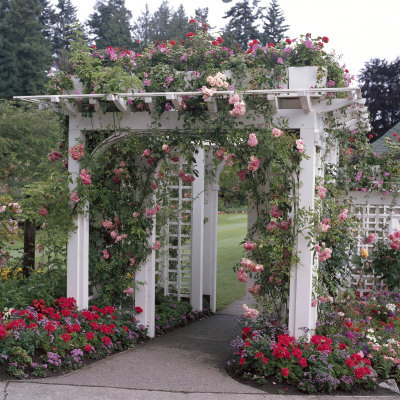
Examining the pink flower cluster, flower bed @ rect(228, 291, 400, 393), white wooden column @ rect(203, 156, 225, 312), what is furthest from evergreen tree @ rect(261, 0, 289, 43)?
flower bed @ rect(228, 291, 400, 393)

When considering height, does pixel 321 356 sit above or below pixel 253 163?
below

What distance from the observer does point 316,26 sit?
27.4 meters

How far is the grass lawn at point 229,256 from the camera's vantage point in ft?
32.9

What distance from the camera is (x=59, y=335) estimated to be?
479cm

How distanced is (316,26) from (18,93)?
14.8 meters

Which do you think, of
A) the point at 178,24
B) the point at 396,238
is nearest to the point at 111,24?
the point at 178,24

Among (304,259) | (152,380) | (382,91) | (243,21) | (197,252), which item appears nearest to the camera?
(152,380)

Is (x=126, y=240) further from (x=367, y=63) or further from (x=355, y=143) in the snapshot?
(x=367, y=63)

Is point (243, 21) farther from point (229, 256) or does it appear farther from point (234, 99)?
point (234, 99)

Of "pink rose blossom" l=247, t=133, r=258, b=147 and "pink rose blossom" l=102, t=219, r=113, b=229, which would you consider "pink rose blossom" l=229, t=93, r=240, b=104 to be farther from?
"pink rose blossom" l=102, t=219, r=113, b=229

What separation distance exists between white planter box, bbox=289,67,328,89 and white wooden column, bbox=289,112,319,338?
262 mm

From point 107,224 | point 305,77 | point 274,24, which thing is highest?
point 274,24

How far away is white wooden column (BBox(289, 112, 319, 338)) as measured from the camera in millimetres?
4914

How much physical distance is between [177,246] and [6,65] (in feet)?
65.5
